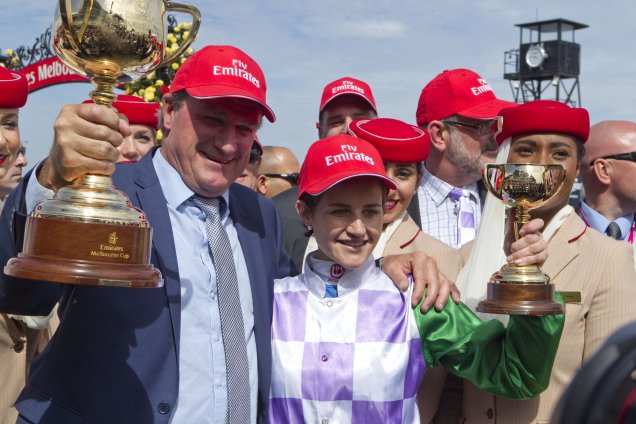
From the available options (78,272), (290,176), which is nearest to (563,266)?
(78,272)

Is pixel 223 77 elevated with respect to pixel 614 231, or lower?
elevated

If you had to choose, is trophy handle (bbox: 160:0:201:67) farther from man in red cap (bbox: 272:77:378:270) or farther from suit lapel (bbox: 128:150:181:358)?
man in red cap (bbox: 272:77:378:270)

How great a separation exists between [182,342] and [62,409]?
0.44m

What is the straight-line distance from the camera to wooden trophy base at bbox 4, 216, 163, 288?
230 cm

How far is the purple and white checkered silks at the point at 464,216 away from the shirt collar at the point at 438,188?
46mm

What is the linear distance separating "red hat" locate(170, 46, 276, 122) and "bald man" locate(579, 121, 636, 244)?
3305 millimetres

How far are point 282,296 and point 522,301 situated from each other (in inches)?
37.1

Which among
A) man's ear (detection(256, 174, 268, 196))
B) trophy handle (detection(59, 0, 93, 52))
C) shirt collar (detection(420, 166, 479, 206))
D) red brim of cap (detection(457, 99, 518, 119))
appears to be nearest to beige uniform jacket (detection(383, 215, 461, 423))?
shirt collar (detection(420, 166, 479, 206))

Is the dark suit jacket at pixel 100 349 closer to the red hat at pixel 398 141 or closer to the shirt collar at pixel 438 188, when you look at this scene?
the red hat at pixel 398 141

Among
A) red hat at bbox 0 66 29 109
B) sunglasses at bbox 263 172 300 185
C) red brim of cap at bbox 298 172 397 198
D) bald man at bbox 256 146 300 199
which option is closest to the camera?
red brim of cap at bbox 298 172 397 198

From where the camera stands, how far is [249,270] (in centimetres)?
332

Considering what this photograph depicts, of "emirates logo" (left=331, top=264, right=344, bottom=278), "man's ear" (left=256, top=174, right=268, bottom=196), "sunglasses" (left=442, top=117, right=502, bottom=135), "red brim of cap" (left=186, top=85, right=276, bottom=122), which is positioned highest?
"sunglasses" (left=442, top=117, right=502, bottom=135)

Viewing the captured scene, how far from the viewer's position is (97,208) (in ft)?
7.91

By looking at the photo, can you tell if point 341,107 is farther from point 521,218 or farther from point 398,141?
point 521,218
